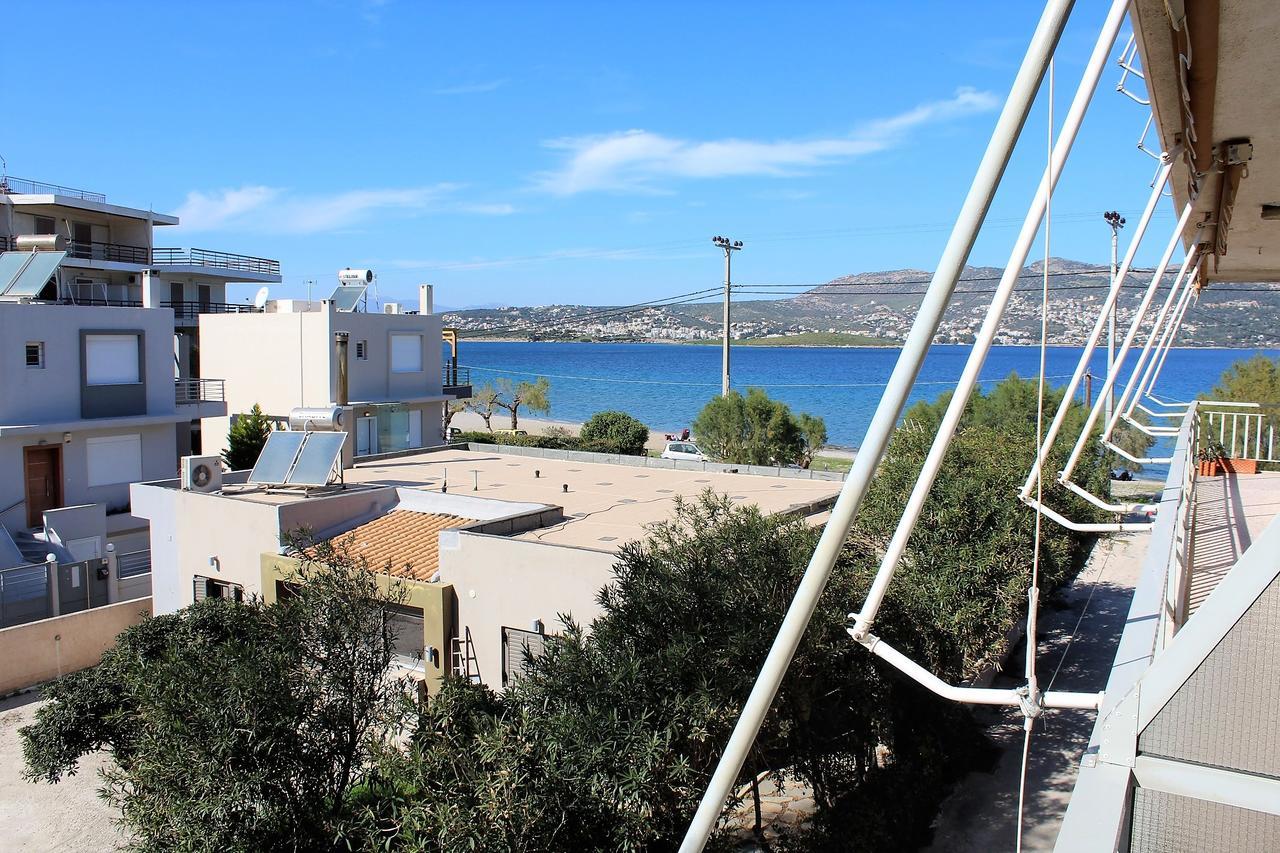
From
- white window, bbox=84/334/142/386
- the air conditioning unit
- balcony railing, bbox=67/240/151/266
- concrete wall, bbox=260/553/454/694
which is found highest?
balcony railing, bbox=67/240/151/266

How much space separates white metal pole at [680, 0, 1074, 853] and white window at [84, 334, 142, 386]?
30.5 meters

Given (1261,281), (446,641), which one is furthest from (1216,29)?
(446,641)

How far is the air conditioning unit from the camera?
19.9 meters

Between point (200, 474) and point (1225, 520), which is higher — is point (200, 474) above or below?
below

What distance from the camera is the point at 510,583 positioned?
14.1m

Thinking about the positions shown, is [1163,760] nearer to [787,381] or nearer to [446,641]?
[446,641]

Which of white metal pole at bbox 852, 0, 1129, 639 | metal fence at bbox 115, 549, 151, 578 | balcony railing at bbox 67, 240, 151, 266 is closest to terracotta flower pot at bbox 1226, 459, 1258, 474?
white metal pole at bbox 852, 0, 1129, 639

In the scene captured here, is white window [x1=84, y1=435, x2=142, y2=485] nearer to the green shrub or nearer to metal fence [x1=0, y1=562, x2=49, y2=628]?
metal fence [x1=0, y1=562, x2=49, y2=628]

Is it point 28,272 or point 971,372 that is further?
point 28,272

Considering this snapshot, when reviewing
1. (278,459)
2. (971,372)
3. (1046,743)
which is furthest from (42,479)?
(971,372)

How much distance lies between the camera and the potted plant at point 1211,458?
44.0 feet

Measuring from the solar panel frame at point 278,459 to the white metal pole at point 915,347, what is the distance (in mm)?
17214

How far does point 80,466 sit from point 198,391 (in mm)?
6410

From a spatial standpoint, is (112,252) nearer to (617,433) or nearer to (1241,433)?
(617,433)
